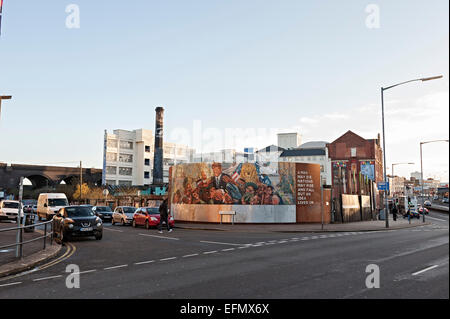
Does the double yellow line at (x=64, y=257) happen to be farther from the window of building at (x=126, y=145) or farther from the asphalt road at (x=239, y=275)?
the window of building at (x=126, y=145)

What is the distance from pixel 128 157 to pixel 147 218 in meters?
77.7

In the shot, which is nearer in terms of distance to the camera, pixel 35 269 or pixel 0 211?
pixel 35 269

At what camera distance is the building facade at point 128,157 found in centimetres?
9588

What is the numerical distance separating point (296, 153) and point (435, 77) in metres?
120

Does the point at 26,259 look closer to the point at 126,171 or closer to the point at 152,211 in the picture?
the point at 152,211

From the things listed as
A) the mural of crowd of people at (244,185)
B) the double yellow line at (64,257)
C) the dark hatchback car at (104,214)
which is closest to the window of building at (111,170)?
the dark hatchback car at (104,214)

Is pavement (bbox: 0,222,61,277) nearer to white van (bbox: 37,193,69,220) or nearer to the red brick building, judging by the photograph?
white van (bbox: 37,193,69,220)

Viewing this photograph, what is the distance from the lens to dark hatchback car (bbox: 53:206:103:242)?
675 inches

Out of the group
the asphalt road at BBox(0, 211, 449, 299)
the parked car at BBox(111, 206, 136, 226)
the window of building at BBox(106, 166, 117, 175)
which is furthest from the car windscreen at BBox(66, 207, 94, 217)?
the window of building at BBox(106, 166, 117, 175)

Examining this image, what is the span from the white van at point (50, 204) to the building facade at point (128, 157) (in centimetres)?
6322

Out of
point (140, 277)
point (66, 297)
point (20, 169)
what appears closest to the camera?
point (66, 297)
